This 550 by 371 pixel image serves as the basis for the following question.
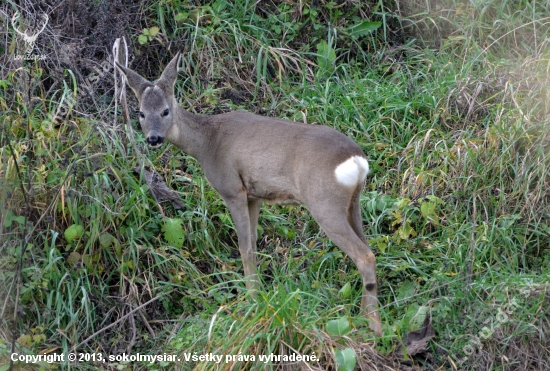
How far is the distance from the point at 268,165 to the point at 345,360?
1678 millimetres

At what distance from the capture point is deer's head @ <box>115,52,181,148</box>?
5.94 meters

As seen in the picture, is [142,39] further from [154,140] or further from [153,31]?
[154,140]

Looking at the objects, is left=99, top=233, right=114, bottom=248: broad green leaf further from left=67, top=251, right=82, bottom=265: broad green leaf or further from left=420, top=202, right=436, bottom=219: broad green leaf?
left=420, top=202, right=436, bottom=219: broad green leaf

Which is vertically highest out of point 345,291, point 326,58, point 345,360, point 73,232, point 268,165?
point 326,58

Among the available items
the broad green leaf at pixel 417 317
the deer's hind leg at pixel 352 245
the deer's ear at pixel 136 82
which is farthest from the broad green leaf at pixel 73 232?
the broad green leaf at pixel 417 317

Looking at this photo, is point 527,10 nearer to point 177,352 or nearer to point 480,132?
point 480,132

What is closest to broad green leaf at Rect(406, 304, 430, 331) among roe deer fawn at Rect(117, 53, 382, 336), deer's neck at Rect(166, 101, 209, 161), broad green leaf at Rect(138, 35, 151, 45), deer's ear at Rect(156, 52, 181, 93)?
roe deer fawn at Rect(117, 53, 382, 336)

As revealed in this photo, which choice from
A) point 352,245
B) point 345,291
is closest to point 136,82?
point 352,245

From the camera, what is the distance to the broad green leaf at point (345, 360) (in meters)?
4.52

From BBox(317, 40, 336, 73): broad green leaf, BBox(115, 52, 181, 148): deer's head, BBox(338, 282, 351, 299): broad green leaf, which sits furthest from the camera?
BBox(317, 40, 336, 73): broad green leaf

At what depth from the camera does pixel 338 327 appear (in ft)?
15.4

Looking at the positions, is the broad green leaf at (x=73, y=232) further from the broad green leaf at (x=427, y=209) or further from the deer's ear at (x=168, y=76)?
the broad green leaf at (x=427, y=209)

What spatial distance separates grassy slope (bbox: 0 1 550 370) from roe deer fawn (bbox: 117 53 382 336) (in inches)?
15.1

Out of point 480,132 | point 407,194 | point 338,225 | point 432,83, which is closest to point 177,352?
point 338,225
